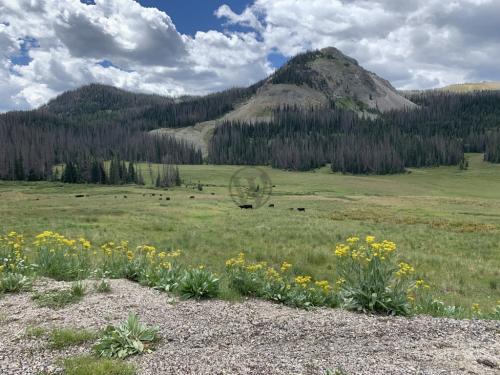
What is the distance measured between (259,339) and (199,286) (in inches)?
122

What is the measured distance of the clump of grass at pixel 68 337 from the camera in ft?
24.8

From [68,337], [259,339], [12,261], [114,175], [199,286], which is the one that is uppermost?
[12,261]

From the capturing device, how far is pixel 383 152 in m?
184

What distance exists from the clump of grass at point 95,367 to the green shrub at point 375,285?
212 inches

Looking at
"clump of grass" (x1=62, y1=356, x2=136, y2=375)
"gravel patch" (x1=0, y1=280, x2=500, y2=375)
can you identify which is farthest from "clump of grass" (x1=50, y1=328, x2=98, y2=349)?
"clump of grass" (x1=62, y1=356, x2=136, y2=375)

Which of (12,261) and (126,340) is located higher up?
(12,261)

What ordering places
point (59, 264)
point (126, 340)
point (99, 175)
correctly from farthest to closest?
point (99, 175) < point (59, 264) < point (126, 340)

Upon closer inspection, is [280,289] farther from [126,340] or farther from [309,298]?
[126,340]

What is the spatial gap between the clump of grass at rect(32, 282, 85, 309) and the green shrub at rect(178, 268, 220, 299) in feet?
8.43

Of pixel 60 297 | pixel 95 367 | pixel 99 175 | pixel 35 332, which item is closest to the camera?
pixel 95 367

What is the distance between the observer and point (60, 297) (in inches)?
390

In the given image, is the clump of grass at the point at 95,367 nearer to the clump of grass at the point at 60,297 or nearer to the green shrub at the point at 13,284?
the clump of grass at the point at 60,297

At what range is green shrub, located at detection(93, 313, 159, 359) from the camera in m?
7.19

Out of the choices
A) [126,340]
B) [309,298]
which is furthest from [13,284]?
[309,298]
